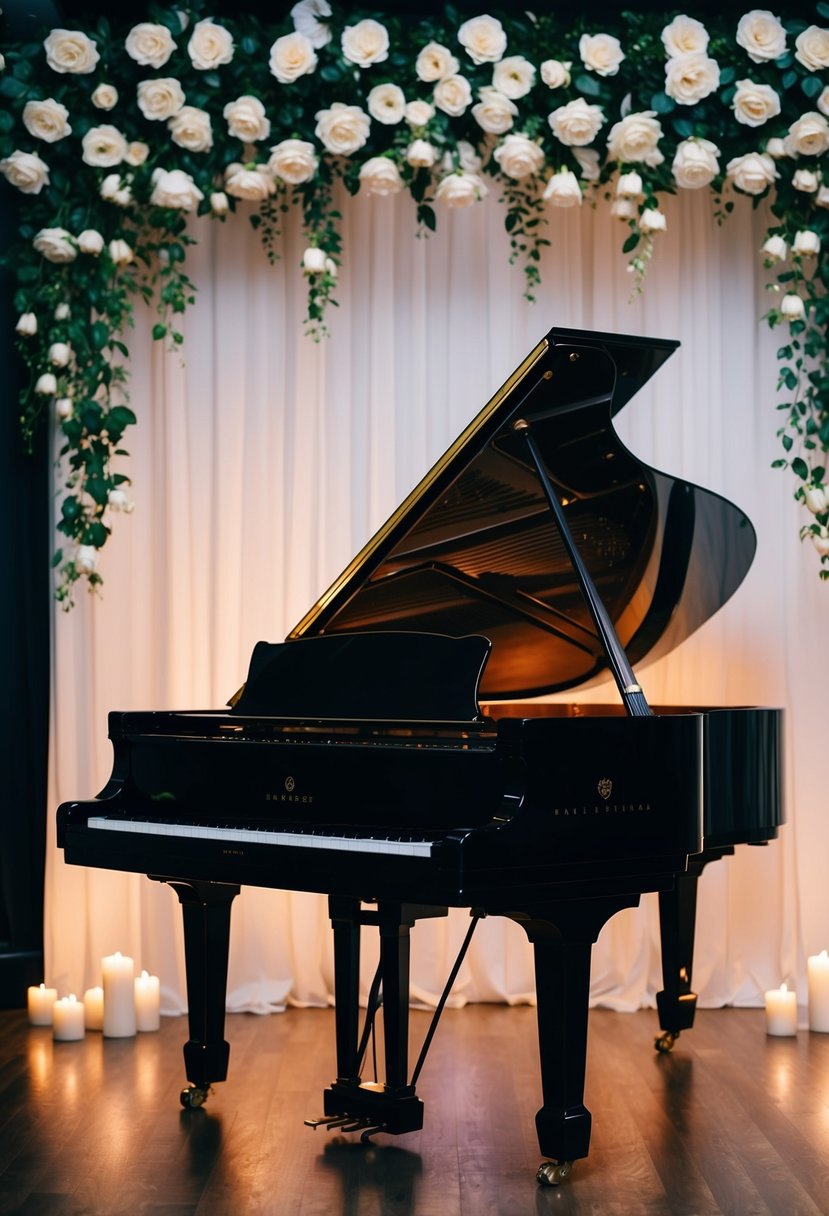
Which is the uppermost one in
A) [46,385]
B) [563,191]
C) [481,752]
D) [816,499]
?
[563,191]

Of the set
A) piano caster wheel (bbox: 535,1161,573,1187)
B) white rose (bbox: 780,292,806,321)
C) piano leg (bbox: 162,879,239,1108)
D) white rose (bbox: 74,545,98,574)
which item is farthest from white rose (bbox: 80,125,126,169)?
piano caster wheel (bbox: 535,1161,573,1187)

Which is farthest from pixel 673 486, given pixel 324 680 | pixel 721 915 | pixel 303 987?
pixel 303 987

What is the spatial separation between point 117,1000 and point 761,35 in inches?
145

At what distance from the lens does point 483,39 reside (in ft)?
14.7

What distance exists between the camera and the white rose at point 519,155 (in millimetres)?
4539

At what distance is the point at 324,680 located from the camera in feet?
11.1

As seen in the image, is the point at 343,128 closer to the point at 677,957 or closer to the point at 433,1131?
the point at 677,957

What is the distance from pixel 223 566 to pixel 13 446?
0.85 meters

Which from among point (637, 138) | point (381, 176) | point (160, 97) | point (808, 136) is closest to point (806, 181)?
point (808, 136)

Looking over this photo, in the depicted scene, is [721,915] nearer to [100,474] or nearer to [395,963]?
[395,963]

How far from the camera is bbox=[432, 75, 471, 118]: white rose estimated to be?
4488mm

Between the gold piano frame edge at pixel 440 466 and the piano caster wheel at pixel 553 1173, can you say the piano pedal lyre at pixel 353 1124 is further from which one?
the gold piano frame edge at pixel 440 466

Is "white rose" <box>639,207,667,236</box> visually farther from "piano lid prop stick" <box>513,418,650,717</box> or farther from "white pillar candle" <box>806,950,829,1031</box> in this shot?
"white pillar candle" <box>806,950,829,1031</box>

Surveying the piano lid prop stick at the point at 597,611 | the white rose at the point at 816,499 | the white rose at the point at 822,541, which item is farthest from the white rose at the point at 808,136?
the piano lid prop stick at the point at 597,611
